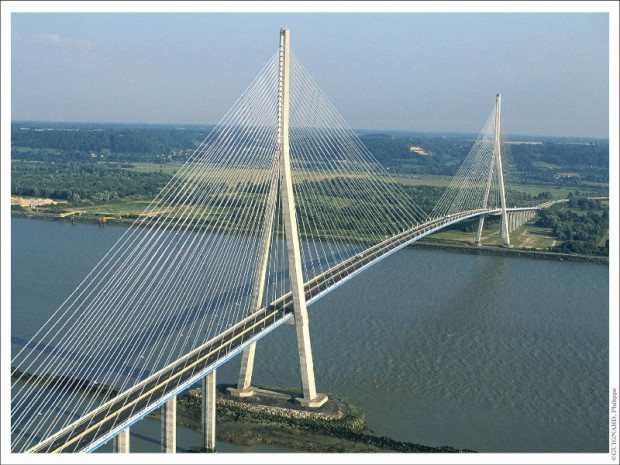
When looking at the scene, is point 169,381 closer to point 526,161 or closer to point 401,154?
point 401,154

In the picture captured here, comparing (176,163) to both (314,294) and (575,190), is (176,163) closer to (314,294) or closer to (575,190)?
(575,190)

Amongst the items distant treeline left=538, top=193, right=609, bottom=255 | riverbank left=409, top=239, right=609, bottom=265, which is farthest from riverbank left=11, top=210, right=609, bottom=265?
distant treeline left=538, top=193, right=609, bottom=255

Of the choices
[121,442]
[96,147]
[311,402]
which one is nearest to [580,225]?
[311,402]

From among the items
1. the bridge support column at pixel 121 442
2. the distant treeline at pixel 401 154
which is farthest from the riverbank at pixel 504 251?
the distant treeline at pixel 401 154

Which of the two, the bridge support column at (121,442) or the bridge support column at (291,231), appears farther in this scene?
the bridge support column at (291,231)

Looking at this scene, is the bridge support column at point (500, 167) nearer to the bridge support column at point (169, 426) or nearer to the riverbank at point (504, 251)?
the riverbank at point (504, 251)
